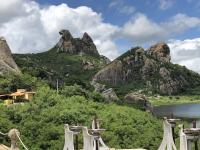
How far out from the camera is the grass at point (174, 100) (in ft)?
573

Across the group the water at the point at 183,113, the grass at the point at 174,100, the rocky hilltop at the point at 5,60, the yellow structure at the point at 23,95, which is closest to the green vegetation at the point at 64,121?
the yellow structure at the point at 23,95

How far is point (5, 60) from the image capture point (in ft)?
222

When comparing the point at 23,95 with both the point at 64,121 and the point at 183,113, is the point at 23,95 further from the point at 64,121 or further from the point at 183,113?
the point at 183,113

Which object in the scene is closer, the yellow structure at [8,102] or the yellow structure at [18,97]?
the yellow structure at [8,102]

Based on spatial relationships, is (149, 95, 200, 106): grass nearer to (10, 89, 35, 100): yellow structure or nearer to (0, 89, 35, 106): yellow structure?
(10, 89, 35, 100): yellow structure

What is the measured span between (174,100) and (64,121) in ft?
470

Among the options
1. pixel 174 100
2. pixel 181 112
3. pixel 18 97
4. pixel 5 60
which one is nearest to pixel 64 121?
pixel 18 97

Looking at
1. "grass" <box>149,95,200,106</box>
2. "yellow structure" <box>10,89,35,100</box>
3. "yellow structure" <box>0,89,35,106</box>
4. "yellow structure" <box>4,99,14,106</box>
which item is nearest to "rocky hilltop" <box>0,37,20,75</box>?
"yellow structure" <box>0,89,35,106</box>

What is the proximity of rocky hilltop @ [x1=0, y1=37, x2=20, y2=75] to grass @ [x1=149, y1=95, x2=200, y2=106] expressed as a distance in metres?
104

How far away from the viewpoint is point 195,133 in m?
19.9

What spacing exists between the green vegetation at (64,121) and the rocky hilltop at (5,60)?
925 centimetres

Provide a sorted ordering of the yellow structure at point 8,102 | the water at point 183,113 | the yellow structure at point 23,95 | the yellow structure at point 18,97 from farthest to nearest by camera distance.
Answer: the water at point 183,113 < the yellow structure at point 23,95 < the yellow structure at point 18,97 < the yellow structure at point 8,102

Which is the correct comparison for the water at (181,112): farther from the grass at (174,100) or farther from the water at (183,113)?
the grass at (174,100)

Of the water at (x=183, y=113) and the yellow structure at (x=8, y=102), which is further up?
the yellow structure at (x=8, y=102)
